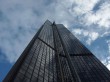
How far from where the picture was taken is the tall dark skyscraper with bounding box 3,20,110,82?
1573 inches

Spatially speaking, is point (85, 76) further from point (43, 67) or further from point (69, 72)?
point (43, 67)

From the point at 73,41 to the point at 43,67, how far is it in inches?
2370

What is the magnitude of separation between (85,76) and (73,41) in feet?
145

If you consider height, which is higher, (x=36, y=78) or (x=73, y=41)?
(x=73, y=41)

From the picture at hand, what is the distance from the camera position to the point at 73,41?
4257 inches

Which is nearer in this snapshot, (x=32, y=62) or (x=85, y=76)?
(x=32, y=62)

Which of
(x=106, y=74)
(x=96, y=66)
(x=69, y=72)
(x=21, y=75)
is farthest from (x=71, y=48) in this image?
(x=21, y=75)

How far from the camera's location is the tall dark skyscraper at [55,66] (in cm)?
3995

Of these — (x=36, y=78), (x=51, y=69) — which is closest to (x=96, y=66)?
(x=51, y=69)

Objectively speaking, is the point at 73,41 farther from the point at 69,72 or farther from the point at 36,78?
the point at 36,78

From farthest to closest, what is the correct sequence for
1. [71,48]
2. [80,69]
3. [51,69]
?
[71,48]
[80,69]
[51,69]

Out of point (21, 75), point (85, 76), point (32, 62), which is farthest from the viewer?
point (85, 76)

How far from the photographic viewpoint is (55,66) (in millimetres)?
55844

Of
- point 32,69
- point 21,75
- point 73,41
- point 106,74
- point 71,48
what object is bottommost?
point 21,75
